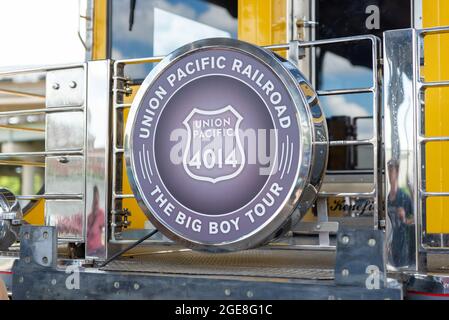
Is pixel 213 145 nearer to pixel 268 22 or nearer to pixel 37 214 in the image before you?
pixel 268 22

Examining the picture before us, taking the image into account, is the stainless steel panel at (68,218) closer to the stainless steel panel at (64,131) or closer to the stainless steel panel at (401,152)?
the stainless steel panel at (64,131)

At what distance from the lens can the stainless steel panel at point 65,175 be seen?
9.52 ft

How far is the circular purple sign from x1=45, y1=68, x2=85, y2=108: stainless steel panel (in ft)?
1.65

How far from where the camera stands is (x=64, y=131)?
9.69ft

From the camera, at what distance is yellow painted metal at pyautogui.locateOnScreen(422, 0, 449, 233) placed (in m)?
3.09

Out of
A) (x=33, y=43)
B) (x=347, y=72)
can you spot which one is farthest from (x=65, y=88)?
(x=33, y=43)

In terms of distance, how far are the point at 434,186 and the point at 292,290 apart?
1.29 meters

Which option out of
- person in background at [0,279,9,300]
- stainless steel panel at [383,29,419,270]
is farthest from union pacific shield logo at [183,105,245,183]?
person in background at [0,279,9,300]

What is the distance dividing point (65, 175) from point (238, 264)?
2.86ft

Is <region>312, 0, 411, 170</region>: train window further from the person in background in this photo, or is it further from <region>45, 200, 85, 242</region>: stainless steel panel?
the person in background

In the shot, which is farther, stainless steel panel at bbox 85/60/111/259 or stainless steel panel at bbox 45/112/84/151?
stainless steel panel at bbox 45/112/84/151

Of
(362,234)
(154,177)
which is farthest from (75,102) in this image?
(362,234)

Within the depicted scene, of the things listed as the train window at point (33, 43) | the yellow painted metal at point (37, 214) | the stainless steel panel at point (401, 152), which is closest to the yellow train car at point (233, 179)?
the stainless steel panel at point (401, 152)

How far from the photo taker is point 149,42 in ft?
12.2
